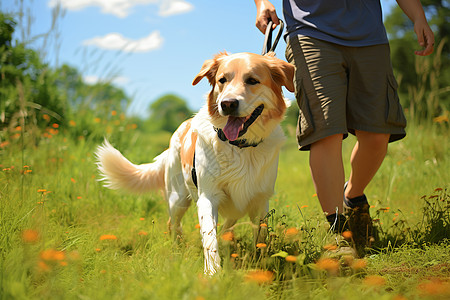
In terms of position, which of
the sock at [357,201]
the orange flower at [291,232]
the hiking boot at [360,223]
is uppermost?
the orange flower at [291,232]

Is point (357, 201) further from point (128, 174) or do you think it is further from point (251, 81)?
point (128, 174)

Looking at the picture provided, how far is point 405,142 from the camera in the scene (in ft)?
17.1

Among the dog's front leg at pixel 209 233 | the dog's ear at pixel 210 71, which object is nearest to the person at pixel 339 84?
the dog's ear at pixel 210 71

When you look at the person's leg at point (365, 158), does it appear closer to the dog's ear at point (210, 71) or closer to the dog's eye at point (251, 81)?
the dog's eye at point (251, 81)

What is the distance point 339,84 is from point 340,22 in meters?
0.40

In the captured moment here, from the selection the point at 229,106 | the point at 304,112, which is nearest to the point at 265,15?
the point at 304,112

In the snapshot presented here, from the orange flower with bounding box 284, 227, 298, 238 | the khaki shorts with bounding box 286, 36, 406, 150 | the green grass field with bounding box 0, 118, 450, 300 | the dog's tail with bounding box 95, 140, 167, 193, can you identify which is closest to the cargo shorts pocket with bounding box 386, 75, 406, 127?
the khaki shorts with bounding box 286, 36, 406, 150

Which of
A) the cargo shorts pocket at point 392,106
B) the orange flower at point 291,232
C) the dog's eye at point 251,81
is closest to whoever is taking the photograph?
the orange flower at point 291,232

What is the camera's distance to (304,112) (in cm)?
243

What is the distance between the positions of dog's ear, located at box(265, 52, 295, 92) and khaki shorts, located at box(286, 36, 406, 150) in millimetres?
89

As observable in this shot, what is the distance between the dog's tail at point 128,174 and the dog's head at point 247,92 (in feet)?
3.59

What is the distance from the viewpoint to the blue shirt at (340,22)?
2377 millimetres

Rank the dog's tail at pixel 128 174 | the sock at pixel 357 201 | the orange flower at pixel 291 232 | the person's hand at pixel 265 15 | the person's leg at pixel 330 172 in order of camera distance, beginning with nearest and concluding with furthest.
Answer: the orange flower at pixel 291 232
the person's leg at pixel 330 172
the person's hand at pixel 265 15
the sock at pixel 357 201
the dog's tail at pixel 128 174

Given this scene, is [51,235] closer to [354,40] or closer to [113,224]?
[113,224]
